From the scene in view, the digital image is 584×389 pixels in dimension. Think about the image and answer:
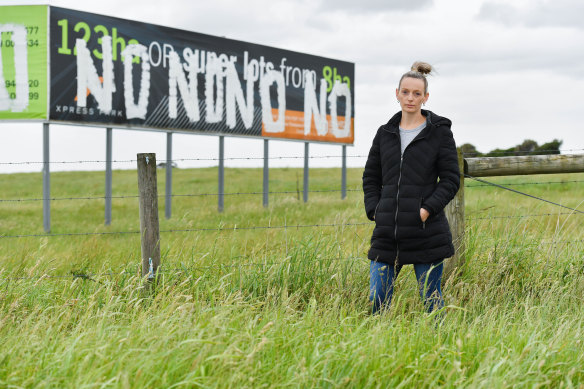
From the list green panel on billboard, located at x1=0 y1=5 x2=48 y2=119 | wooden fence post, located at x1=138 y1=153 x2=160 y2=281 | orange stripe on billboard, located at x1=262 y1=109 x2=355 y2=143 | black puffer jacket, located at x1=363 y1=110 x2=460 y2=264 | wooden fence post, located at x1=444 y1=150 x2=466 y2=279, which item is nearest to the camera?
black puffer jacket, located at x1=363 y1=110 x2=460 y2=264

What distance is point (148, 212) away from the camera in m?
5.06

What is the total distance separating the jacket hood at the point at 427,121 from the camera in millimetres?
4125

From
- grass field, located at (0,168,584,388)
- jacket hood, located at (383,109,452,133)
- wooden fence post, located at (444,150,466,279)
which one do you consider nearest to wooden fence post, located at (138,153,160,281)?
grass field, located at (0,168,584,388)

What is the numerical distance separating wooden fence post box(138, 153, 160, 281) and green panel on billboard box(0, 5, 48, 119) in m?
7.37

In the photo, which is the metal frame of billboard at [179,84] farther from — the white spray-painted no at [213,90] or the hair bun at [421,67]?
the hair bun at [421,67]

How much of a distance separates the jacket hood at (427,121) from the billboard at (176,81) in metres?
9.01

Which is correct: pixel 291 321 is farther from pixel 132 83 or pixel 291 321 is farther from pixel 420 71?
pixel 132 83

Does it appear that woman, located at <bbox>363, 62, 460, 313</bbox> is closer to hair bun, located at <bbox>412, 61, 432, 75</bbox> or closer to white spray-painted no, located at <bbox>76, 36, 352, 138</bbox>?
hair bun, located at <bbox>412, 61, 432, 75</bbox>

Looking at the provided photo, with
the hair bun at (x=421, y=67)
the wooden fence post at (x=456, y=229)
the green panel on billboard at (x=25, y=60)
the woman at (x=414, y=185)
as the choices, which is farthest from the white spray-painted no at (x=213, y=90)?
the woman at (x=414, y=185)

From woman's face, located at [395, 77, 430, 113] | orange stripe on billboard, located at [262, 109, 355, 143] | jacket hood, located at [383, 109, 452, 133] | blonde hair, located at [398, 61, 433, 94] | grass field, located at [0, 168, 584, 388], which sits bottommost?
grass field, located at [0, 168, 584, 388]

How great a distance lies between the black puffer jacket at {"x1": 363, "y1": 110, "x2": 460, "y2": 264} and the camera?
4.05 m

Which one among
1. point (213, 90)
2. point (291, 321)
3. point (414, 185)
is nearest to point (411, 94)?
point (414, 185)

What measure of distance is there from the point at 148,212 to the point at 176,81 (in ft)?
28.7

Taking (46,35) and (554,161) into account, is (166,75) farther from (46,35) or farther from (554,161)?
(554,161)
